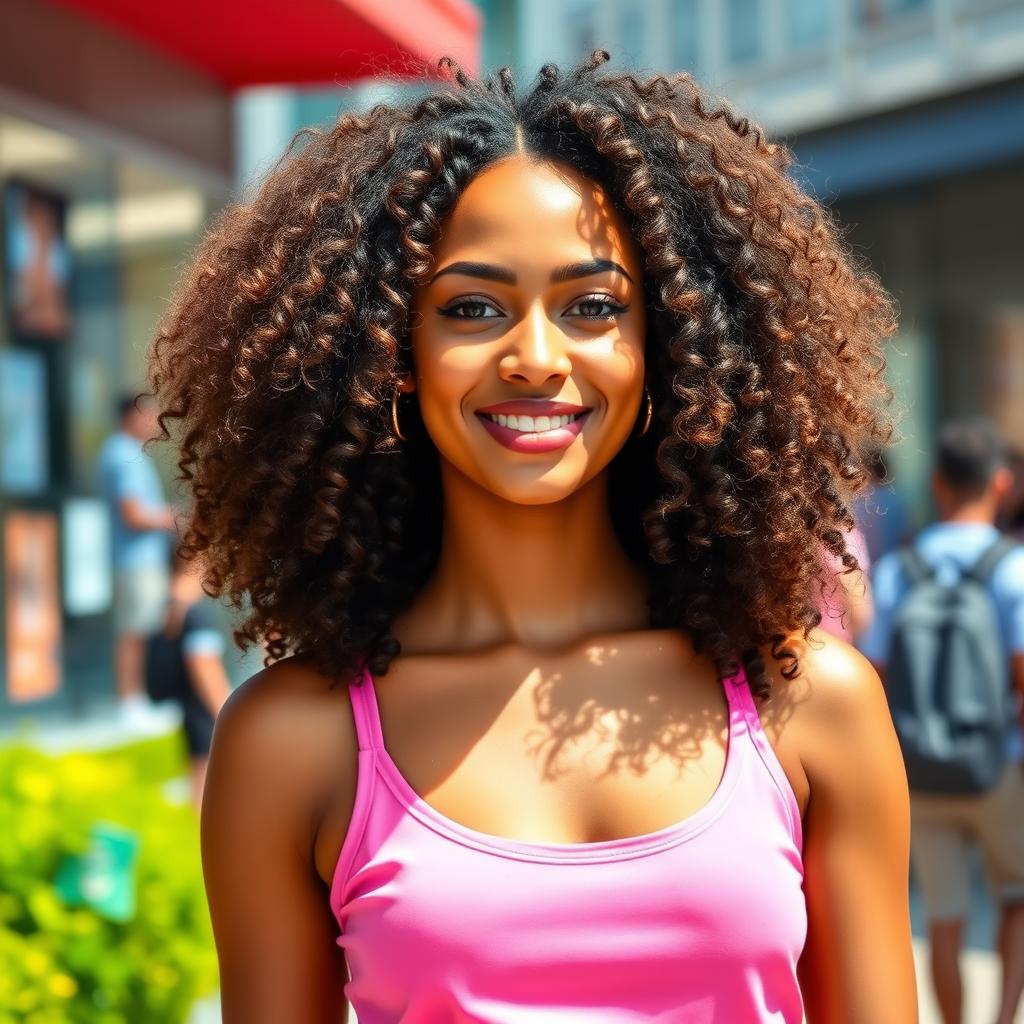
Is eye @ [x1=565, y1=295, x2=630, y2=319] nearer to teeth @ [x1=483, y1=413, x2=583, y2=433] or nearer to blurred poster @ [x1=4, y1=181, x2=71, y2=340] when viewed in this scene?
teeth @ [x1=483, y1=413, x2=583, y2=433]

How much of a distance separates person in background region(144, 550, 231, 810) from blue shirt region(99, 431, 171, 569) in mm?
1486

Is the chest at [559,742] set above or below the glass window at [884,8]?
below

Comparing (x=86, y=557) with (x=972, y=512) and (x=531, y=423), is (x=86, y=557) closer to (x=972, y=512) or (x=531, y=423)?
(x=972, y=512)

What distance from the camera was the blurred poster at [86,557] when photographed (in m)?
8.34

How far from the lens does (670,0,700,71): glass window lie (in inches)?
562

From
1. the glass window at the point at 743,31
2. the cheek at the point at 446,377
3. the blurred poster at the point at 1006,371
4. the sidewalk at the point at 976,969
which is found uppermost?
the glass window at the point at 743,31

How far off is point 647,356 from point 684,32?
13.1 metres

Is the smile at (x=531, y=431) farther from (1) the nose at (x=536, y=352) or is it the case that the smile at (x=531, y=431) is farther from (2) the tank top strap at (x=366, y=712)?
(2) the tank top strap at (x=366, y=712)

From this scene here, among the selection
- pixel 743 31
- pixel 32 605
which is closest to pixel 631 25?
pixel 743 31

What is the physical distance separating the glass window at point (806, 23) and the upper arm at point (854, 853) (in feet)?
39.3

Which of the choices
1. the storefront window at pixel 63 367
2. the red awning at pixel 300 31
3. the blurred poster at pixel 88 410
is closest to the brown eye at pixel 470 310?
the red awning at pixel 300 31

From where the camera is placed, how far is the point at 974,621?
15.3 feet

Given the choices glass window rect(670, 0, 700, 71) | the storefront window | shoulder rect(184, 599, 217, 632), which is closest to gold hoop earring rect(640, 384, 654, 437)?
shoulder rect(184, 599, 217, 632)

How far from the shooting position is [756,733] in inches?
73.7
